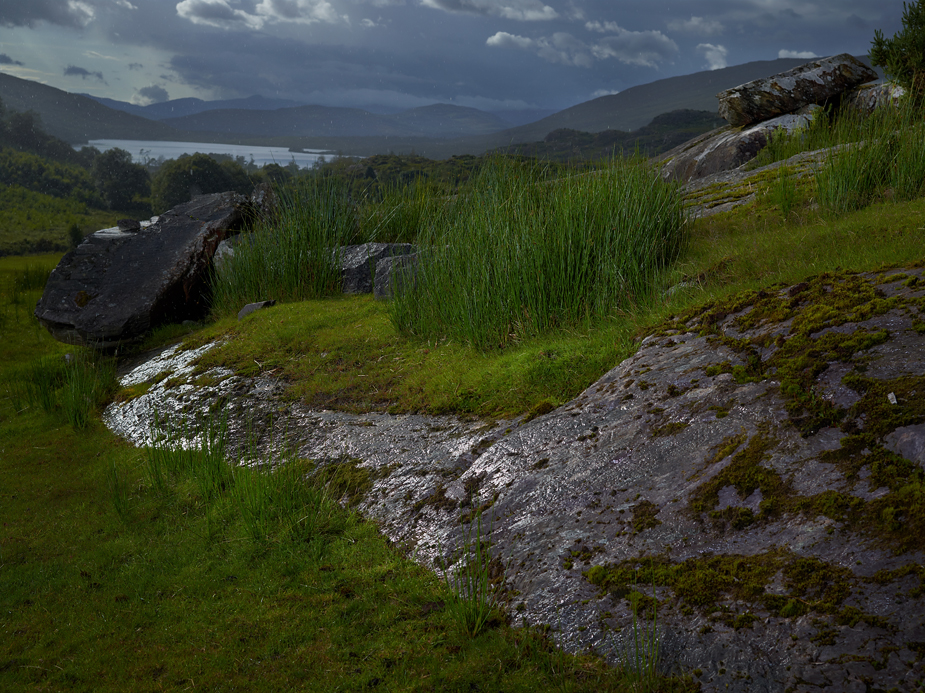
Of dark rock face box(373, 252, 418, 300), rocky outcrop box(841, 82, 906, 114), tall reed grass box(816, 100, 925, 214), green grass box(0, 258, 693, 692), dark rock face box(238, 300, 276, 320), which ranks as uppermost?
rocky outcrop box(841, 82, 906, 114)

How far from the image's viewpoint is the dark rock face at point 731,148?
459 inches

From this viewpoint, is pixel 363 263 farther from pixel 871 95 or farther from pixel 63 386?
pixel 871 95

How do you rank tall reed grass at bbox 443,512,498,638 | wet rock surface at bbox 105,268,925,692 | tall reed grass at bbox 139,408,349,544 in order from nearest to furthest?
wet rock surface at bbox 105,268,925,692, tall reed grass at bbox 443,512,498,638, tall reed grass at bbox 139,408,349,544

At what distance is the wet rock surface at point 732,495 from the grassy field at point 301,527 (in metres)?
0.24

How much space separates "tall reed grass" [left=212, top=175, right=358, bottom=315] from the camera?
9.70 meters

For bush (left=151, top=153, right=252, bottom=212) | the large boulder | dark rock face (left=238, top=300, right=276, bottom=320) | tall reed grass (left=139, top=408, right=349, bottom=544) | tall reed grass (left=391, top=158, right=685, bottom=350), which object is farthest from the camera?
bush (left=151, top=153, right=252, bottom=212)

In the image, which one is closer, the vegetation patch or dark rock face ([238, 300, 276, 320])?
the vegetation patch

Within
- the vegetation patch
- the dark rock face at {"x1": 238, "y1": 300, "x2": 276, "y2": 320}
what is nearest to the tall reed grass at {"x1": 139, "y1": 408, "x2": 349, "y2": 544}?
the vegetation patch

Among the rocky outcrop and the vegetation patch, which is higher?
the rocky outcrop

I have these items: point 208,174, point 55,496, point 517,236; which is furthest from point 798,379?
point 208,174

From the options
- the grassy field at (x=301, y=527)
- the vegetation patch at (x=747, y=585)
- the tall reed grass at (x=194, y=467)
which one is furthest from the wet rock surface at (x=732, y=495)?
the tall reed grass at (x=194, y=467)

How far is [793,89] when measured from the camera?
12.2 m

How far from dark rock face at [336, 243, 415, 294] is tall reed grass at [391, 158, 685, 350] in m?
2.36

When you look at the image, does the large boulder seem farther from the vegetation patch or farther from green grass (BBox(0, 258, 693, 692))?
the vegetation patch
